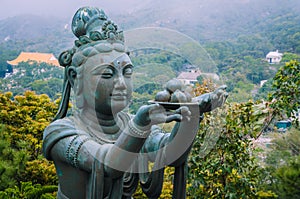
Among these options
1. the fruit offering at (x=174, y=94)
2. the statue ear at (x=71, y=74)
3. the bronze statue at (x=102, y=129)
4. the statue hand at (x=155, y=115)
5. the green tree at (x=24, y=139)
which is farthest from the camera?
the green tree at (x=24, y=139)

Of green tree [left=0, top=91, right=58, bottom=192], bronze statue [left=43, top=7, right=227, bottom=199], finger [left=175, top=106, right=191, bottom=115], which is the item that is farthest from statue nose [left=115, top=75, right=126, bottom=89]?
green tree [left=0, top=91, right=58, bottom=192]

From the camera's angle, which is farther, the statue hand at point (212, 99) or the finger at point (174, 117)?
the statue hand at point (212, 99)

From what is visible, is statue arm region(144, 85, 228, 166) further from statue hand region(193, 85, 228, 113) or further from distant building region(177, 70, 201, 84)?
distant building region(177, 70, 201, 84)

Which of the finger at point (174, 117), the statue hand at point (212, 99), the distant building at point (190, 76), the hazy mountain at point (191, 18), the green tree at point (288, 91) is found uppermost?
the hazy mountain at point (191, 18)

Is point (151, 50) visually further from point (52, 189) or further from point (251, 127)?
point (52, 189)

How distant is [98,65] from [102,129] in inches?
16.5

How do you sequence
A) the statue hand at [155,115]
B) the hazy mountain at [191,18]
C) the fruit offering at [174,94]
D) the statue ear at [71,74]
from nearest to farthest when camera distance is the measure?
1. the statue hand at [155,115]
2. the fruit offering at [174,94]
3. the statue ear at [71,74]
4. the hazy mountain at [191,18]

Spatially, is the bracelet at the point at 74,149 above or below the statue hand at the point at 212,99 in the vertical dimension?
below

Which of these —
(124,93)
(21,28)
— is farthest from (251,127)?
(21,28)

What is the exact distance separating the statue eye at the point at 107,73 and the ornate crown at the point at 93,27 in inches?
7.7

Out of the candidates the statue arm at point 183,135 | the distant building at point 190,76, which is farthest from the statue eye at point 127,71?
the statue arm at point 183,135

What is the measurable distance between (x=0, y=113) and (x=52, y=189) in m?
3.06

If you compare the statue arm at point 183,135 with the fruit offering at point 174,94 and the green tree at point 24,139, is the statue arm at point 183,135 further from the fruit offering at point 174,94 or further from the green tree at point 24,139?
the green tree at point 24,139

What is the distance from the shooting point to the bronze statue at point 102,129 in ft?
→ 6.71
